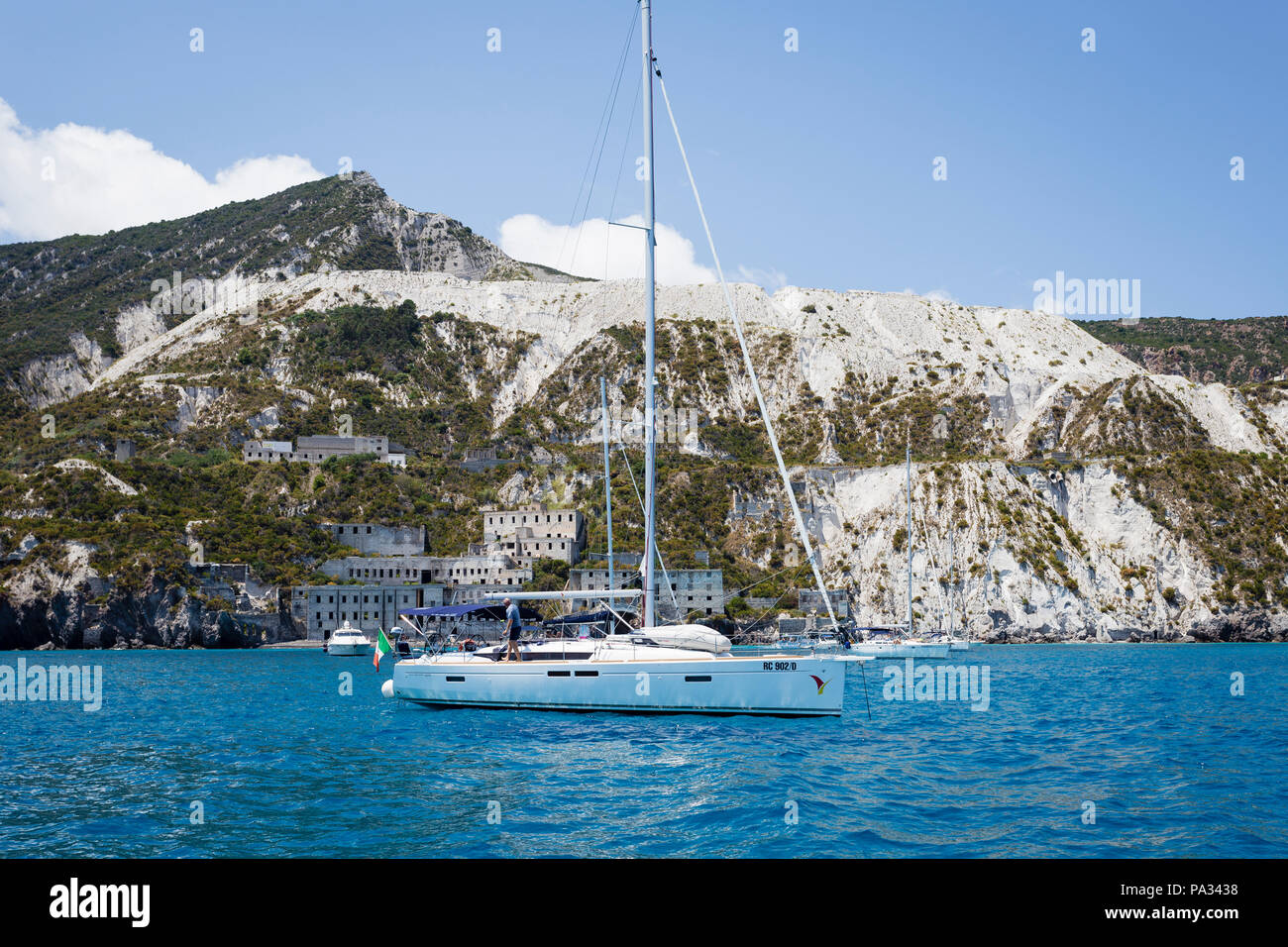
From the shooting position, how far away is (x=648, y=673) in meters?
25.2

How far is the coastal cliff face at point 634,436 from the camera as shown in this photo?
88.4m

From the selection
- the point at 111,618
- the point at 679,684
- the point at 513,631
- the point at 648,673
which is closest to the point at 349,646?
the point at 111,618

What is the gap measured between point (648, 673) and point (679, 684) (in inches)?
33.9

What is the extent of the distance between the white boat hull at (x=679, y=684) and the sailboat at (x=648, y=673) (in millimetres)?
26

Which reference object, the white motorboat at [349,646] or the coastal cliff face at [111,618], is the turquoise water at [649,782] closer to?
the white motorboat at [349,646]

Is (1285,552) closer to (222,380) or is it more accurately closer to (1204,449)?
(1204,449)

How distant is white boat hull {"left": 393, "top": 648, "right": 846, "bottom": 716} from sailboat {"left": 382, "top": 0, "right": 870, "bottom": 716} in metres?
0.03

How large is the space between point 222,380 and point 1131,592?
387 feet

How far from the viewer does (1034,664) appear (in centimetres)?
5547

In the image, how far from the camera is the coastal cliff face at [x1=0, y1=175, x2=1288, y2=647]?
88.4 meters

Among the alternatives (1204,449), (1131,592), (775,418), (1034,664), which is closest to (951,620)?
(1131,592)

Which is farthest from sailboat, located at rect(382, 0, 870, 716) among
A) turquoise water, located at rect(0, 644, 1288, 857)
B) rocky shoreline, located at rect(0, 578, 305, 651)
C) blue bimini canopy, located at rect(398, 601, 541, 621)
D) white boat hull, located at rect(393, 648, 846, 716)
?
rocky shoreline, located at rect(0, 578, 305, 651)

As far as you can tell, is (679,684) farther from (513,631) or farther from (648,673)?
(513,631)

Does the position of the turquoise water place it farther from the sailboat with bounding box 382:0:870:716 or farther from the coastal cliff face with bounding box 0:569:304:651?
the coastal cliff face with bounding box 0:569:304:651
